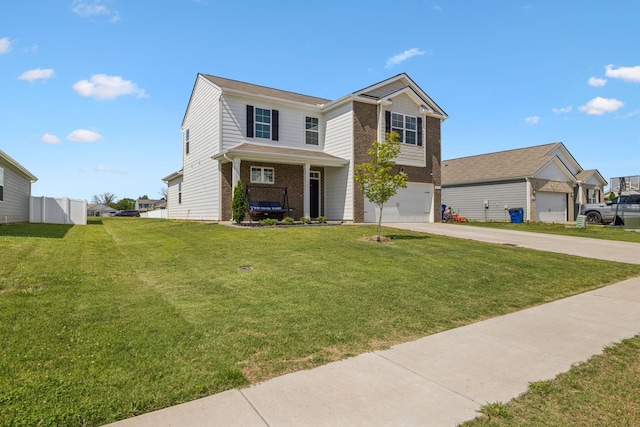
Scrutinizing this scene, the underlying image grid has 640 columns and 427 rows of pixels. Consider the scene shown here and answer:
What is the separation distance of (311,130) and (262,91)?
3546 millimetres

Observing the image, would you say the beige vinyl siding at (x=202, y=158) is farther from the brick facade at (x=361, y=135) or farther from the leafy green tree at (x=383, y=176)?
the leafy green tree at (x=383, y=176)

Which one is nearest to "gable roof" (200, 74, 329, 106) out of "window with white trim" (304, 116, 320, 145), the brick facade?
"window with white trim" (304, 116, 320, 145)

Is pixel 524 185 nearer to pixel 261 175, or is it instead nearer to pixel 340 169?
pixel 340 169

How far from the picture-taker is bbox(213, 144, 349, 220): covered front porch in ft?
52.8

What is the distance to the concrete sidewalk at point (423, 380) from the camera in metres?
2.51

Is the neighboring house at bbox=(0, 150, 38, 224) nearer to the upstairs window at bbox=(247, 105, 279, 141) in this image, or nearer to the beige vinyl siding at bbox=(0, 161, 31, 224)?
the beige vinyl siding at bbox=(0, 161, 31, 224)

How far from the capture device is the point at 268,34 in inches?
527

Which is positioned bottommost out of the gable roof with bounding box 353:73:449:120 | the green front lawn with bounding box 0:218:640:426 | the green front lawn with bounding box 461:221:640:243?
the green front lawn with bounding box 0:218:640:426

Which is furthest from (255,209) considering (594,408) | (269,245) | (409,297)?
(594,408)

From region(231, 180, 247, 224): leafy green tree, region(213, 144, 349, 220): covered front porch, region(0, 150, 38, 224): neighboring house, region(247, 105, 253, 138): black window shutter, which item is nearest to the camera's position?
region(231, 180, 247, 224): leafy green tree

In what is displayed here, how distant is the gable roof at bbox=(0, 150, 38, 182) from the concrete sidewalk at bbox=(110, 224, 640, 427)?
61.2ft

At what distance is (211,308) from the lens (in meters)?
4.77

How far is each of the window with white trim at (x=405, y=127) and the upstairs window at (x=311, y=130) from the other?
4272mm

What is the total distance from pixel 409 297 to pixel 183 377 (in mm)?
3629
